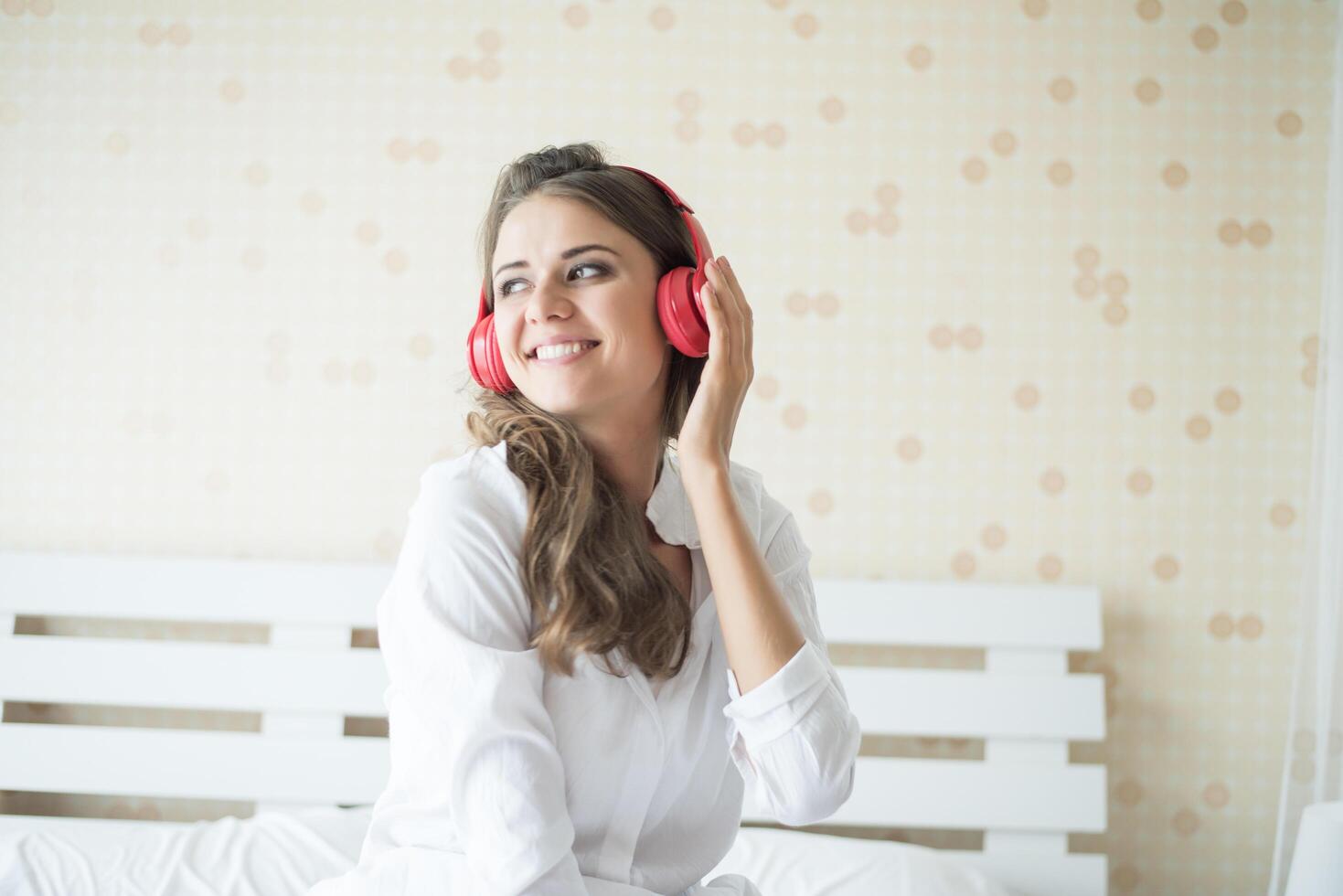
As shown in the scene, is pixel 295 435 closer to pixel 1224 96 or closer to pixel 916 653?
pixel 916 653

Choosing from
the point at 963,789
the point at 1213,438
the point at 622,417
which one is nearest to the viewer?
the point at 622,417

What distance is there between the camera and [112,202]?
233 centimetres

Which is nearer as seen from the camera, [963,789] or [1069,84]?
[963,789]

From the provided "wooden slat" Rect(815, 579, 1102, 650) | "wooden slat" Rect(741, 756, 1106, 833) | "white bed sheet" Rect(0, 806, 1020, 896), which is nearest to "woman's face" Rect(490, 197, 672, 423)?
"white bed sheet" Rect(0, 806, 1020, 896)

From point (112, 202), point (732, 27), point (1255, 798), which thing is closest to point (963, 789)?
point (1255, 798)

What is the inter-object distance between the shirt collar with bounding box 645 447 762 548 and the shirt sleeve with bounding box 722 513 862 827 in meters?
0.18

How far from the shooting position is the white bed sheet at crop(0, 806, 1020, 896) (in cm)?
167

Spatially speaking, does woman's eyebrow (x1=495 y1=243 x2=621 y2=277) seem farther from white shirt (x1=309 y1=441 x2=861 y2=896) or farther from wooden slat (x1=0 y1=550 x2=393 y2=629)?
wooden slat (x1=0 y1=550 x2=393 y2=629)

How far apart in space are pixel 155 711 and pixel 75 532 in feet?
1.34

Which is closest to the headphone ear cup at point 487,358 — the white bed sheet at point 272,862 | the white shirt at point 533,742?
the white shirt at point 533,742

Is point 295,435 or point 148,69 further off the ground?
point 148,69

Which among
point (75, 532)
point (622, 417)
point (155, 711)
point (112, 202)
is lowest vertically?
point (155, 711)

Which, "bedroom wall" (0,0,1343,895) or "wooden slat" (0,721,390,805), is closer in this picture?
"wooden slat" (0,721,390,805)

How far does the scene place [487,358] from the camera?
122 cm
